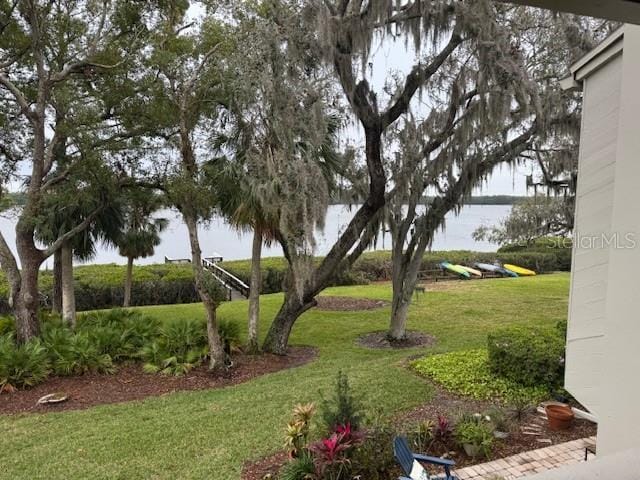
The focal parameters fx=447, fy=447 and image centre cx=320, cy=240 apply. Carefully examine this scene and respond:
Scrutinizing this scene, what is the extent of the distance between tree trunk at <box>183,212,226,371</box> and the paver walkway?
172 inches

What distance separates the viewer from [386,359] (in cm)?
689

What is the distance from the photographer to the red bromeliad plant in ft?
9.98

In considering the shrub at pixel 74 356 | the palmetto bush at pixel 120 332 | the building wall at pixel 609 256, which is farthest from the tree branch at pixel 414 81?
the shrub at pixel 74 356

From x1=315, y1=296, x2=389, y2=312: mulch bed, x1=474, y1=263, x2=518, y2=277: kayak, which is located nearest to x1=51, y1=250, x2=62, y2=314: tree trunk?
x1=315, y1=296, x2=389, y2=312: mulch bed

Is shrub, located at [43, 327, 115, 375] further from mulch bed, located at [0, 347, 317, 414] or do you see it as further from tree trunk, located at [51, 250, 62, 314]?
tree trunk, located at [51, 250, 62, 314]

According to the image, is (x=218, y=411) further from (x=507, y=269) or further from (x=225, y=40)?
(x=507, y=269)

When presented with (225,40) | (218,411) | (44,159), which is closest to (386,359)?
(218,411)

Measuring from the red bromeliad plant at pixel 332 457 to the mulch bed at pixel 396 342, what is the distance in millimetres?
5146

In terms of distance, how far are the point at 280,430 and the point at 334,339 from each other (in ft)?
15.1

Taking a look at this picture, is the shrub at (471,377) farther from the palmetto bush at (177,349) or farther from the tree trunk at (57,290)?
the tree trunk at (57,290)

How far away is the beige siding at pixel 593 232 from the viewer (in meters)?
3.59

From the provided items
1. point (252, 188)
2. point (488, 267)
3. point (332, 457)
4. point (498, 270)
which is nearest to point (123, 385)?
point (252, 188)

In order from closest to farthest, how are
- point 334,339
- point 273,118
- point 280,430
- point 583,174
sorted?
point 583,174, point 280,430, point 273,118, point 334,339

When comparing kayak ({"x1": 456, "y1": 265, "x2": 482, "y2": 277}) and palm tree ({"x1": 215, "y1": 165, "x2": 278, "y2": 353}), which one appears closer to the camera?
palm tree ({"x1": 215, "y1": 165, "x2": 278, "y2": 353})
